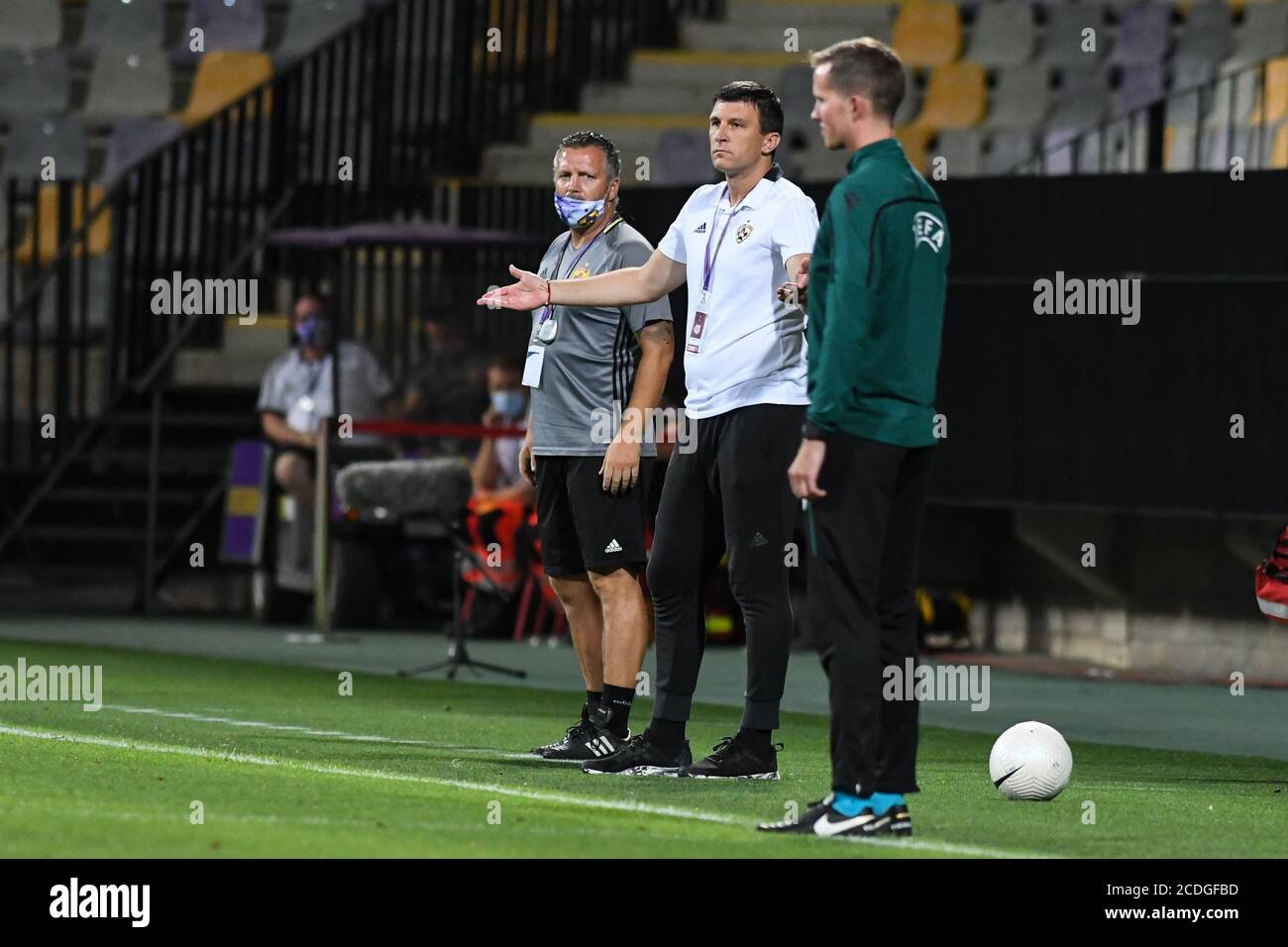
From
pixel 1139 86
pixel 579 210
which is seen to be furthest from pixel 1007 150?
pixel 579 210

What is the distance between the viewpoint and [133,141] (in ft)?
69.2

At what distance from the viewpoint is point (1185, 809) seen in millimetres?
7766

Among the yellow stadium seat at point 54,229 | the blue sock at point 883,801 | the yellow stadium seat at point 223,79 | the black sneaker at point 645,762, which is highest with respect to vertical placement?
the yellow stadium seat at point 223,79

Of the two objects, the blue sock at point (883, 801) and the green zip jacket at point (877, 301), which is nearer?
the green zip jacket at point (877, 301)

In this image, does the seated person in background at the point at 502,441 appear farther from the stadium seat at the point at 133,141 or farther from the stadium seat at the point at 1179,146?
the stadium seat at the point at 133,141

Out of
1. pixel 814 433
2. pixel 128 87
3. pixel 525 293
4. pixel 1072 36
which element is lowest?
pixel 814 433

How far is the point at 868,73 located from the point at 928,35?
14778 mm

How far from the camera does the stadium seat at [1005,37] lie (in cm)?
2077

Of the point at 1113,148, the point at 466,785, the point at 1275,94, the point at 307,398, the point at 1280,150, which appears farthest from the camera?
the point at 1113,148

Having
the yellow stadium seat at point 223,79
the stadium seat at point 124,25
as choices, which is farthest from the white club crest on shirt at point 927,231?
the stadium seat at point 124,25

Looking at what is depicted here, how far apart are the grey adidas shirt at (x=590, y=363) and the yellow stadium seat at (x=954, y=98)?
11.9 meters

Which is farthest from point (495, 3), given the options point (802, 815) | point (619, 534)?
point (802, 815)

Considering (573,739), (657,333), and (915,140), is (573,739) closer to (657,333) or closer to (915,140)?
(657,333)
